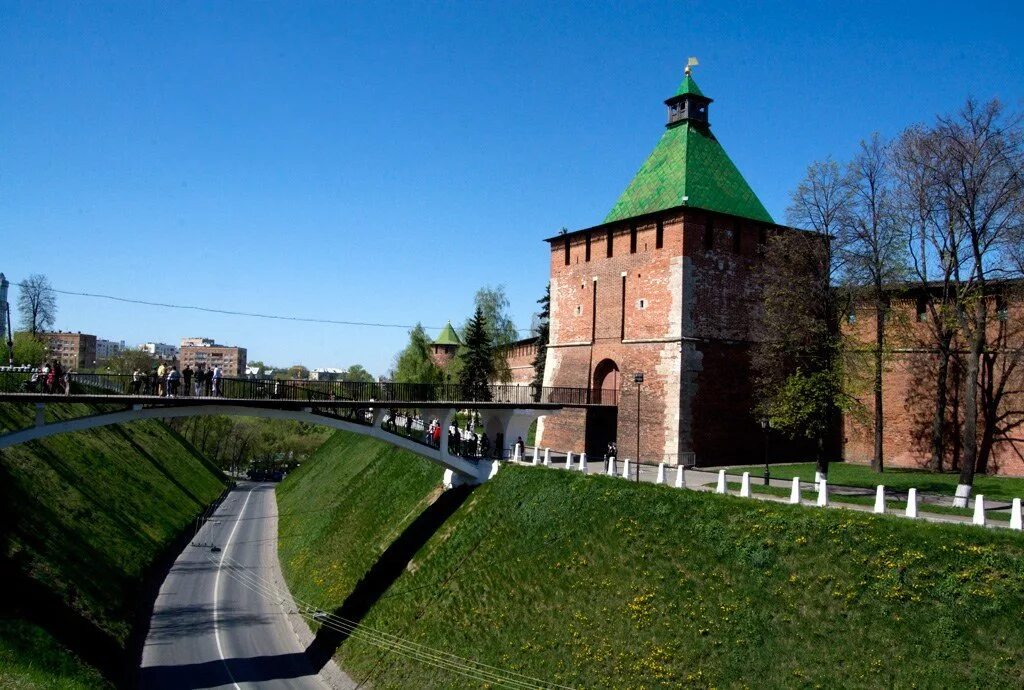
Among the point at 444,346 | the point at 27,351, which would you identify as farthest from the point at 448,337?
the point at 27,351

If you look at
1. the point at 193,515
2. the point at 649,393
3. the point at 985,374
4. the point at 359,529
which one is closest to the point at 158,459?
the point at 193,515

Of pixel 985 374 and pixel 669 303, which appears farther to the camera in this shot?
pixel 669 303

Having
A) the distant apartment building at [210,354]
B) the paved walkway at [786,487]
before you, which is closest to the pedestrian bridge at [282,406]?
the paved walkway at [786,487]

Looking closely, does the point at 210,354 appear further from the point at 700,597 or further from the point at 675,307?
the point at 700,597

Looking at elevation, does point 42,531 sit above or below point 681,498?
below

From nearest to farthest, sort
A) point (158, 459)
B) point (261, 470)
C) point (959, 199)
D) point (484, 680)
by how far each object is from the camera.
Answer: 1. point (484, 680)
2. point (959, 199)
3. point (158, 459)
4. point (261, 470)

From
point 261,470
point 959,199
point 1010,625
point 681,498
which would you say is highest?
point 959,199

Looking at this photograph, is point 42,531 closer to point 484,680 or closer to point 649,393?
point 484,680

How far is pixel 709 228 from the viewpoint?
86.2ft

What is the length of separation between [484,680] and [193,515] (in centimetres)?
2536

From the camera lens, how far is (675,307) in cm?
2555

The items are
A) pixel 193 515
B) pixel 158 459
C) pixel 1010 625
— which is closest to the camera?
pixel 1010 625

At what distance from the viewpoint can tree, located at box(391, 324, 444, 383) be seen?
49000mm

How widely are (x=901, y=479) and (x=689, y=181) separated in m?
12.1
